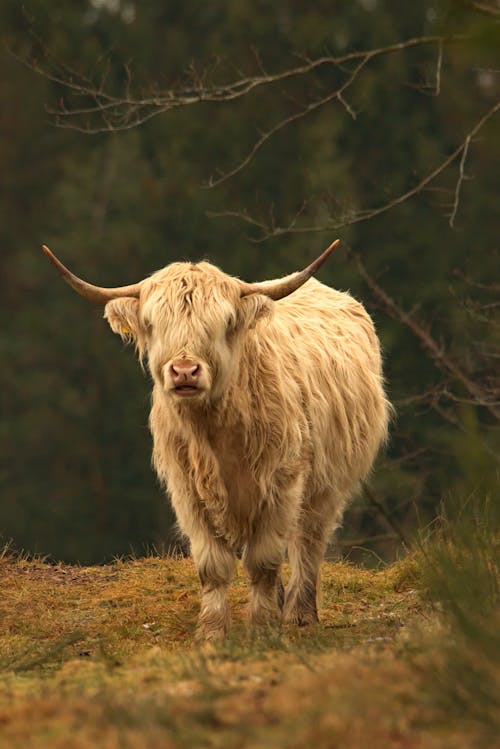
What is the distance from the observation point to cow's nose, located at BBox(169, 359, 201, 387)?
578 cm

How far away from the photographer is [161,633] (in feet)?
22.2

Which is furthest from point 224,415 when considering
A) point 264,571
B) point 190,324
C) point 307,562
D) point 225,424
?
point 307,562

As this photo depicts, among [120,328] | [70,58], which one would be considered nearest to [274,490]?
[120,328]

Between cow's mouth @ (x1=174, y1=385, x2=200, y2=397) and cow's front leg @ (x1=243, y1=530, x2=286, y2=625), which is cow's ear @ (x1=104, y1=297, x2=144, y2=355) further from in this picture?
cow's front leg @ (x1=243, y1=530, x2=286, y2=625)

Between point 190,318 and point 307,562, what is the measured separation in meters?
1.81

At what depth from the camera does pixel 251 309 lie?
20.9ft

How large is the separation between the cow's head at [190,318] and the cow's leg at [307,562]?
134 centimetres

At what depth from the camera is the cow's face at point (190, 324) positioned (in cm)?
586

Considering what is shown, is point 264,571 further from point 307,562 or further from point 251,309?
point 251,309

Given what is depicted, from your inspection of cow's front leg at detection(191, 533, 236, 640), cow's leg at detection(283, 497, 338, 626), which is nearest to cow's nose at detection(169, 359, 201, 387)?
cow's front leg at detection(191, 533, 236, 640)

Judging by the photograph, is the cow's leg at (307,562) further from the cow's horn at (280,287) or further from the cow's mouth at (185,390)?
the cow's mouth at (185,390)

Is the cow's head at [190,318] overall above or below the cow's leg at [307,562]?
above

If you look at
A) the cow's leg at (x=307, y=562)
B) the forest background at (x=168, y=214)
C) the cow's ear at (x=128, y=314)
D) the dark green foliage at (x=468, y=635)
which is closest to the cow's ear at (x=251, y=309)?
the cow's ear at (x=128, y=314)

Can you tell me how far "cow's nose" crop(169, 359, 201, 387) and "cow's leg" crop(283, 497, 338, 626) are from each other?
5.44 feet
